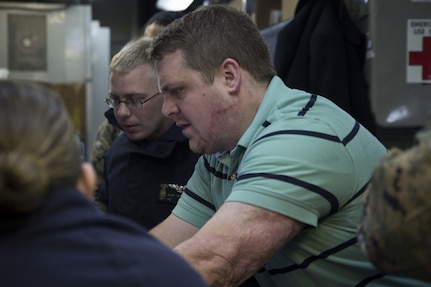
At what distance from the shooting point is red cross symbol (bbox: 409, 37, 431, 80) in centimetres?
224

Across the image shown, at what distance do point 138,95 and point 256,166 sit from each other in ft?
3.02

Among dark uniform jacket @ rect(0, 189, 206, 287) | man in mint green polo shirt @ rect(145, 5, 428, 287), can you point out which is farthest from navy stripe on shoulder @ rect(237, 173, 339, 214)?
dark uniform jacket @ rect(0, 189, 206, 287)

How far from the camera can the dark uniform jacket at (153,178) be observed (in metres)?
2.17

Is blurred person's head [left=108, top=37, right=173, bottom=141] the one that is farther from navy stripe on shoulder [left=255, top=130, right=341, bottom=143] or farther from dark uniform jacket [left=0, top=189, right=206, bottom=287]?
dark uniform jacket [left=0, top=189, right=206, bottom=287]

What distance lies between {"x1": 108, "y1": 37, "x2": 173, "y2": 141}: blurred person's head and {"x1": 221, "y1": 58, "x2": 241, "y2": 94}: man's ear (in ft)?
1.93

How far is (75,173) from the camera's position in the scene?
3.08 ft

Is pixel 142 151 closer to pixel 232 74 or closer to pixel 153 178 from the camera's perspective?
pixel 153 178

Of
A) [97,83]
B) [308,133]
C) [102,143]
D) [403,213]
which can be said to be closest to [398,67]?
[308,133]

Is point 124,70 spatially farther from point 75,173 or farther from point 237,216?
point 75,173

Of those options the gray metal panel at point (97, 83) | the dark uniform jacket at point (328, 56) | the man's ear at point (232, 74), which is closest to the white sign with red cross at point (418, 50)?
the dark uniform jacket at point (328, 56)

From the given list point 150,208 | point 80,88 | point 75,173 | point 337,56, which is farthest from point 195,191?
point 80,88

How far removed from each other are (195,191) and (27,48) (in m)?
2.49

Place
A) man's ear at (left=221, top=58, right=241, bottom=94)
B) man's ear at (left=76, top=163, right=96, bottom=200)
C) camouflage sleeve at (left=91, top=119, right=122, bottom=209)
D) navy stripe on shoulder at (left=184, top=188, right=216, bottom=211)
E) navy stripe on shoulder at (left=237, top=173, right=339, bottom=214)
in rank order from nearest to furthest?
man's ear at (left=76, top=163, right=96, bottom=200)
navy stripe on shoulder at (left=237, top=173, right=339, bottom=214)
man's ear at (left=221, top=58, right=241, bottom=94)
navy stripe on shoulder at (left=184, top=188, right=216, bottom=211)
camouflage sleeve at (left=91, top=119, right=122, bottom=209)

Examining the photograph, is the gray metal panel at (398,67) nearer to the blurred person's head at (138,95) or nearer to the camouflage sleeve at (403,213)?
the blurred person's head at (138,95)
